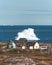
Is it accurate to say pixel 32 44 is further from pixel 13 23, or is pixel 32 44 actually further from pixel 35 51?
pixel 13 23

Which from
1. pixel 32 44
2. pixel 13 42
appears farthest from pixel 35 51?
pixel 13 42

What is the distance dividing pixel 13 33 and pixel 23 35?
123 mm

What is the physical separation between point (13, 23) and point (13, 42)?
0.23 m

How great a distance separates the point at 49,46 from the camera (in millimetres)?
3002

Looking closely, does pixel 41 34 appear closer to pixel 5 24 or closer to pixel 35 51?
pixel 35 51

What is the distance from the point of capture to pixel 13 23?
294 centimetres

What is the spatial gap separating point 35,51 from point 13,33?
34cm
